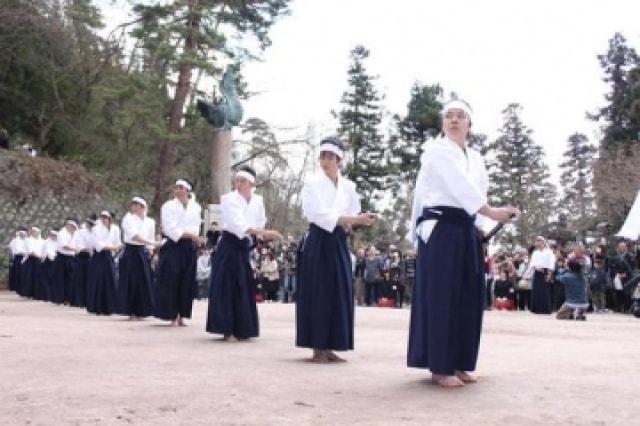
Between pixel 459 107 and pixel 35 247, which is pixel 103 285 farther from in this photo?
pixel 459 107

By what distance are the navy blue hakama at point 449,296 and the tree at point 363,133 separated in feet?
125

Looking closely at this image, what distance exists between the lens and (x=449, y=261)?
589cm

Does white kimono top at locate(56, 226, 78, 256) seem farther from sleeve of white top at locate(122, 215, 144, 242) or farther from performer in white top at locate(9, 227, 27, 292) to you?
sleeve of white top at locate(122, 215, 144, 242)

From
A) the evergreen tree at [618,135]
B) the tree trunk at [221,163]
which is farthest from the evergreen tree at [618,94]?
the tree trunk at [221,163]

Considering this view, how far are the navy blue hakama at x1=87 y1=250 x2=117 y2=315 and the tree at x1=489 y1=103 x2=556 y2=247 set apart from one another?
37.4 meters

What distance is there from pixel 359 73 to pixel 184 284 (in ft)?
124

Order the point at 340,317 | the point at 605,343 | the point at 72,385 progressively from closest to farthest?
the point at 72,385
the point at 340,317
the point at 605,343

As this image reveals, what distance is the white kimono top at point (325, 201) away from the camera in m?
7.36

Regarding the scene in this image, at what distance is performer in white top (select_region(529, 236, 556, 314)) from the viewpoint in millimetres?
20828

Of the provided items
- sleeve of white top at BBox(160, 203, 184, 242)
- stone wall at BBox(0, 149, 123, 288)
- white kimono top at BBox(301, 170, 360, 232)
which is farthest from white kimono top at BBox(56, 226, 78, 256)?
white kimono top at BBox(301, 170, 360, 232)

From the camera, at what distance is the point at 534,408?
195 inches

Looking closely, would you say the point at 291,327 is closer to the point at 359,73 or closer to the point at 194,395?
the point at 194,395

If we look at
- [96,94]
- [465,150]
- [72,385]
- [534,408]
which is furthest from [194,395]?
[96,94]

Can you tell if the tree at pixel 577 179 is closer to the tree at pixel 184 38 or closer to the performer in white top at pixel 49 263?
the tree at pixel 184 38
